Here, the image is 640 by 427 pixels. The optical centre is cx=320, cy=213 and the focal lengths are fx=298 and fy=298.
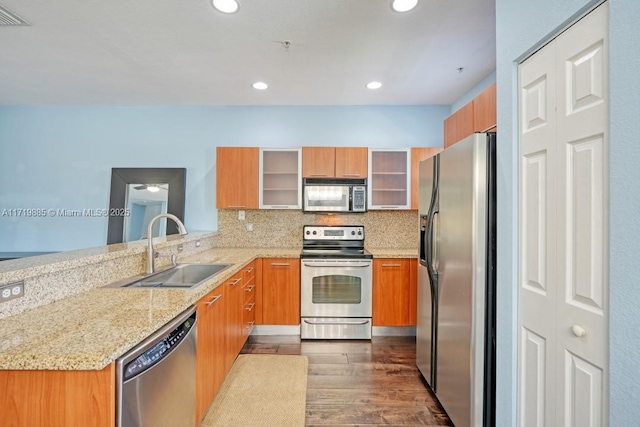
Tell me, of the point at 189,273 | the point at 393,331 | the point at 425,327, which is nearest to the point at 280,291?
the point at 189,273

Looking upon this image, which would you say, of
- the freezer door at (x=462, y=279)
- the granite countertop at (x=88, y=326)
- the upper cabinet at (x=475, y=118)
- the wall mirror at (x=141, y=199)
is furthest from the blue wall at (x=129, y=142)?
the granite countertop at (x=88, y=326)

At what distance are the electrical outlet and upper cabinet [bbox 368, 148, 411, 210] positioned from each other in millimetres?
2919

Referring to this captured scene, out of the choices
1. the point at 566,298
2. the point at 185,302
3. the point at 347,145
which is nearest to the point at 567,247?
the point at 566,298

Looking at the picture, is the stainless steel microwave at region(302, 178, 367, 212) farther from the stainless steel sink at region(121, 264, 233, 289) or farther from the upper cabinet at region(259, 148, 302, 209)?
the stainless steel sink at region(121, 264, 233, 289)

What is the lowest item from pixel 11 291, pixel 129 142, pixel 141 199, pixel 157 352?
pixel 157 352

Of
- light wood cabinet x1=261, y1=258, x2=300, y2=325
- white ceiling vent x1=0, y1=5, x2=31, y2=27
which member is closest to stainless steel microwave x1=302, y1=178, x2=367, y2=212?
light wood cabinet x1=261, y1=258, x2=300, y2=325

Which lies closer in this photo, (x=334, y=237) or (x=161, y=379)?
(x=161, y=379)

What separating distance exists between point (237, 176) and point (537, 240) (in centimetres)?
294

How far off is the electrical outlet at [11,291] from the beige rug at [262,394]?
1.31m

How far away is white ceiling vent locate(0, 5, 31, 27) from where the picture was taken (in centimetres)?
200

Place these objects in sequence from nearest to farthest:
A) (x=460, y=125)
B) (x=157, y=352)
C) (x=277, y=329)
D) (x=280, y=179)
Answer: (x=157, y=352) < (x=460, y=125) < (x=277, y=329) < (x=280, y=179)

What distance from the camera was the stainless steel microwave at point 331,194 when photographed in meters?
3.47

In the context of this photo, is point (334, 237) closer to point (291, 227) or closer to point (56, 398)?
point (291, 227)

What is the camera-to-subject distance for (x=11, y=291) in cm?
122
